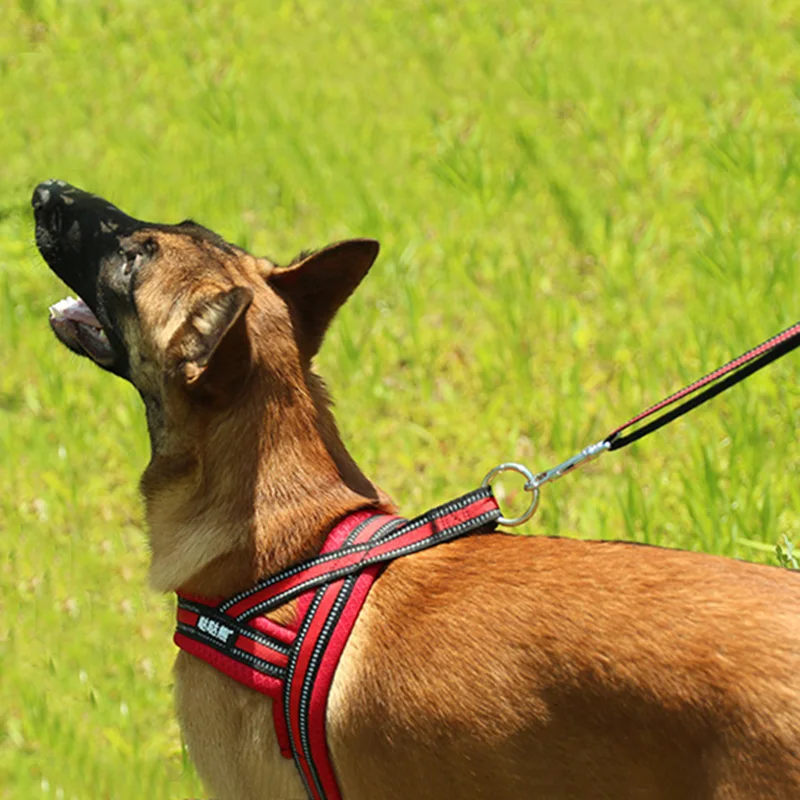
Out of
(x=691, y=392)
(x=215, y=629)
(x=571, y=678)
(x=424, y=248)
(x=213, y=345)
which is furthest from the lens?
(x=424, y=248)

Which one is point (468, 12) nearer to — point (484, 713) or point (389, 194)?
point (389, 194)

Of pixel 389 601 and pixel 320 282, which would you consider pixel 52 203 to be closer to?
pixel 320 282

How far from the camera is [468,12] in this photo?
9.46 metres

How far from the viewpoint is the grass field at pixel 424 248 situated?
473 cm

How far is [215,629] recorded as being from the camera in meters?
3.07

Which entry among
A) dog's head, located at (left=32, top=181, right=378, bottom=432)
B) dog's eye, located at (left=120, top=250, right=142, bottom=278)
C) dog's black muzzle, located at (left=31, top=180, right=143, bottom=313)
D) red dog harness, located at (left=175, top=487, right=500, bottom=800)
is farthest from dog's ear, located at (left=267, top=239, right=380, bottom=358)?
red dog harness, located at (left=175, top=487, right=500, bottom=800)

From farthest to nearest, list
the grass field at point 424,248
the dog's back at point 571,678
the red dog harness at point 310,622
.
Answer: the grass field at point 424,248 < the red dog harness at point 310,622 < the dog's back at point 571,678

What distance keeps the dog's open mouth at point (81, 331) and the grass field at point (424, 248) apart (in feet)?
5.10

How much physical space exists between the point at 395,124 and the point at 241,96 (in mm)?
1219

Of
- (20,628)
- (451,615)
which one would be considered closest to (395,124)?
(20,628)

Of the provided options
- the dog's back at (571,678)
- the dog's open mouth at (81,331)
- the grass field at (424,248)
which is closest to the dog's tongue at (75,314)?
the dog's open mouth at (81,331)

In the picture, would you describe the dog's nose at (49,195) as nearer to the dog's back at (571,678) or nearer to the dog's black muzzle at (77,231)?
the dog's black muzzle at (77,231)

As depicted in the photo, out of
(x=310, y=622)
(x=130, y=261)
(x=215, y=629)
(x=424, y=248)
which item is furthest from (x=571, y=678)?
(x=424, y=248)

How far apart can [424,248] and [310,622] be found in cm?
418
